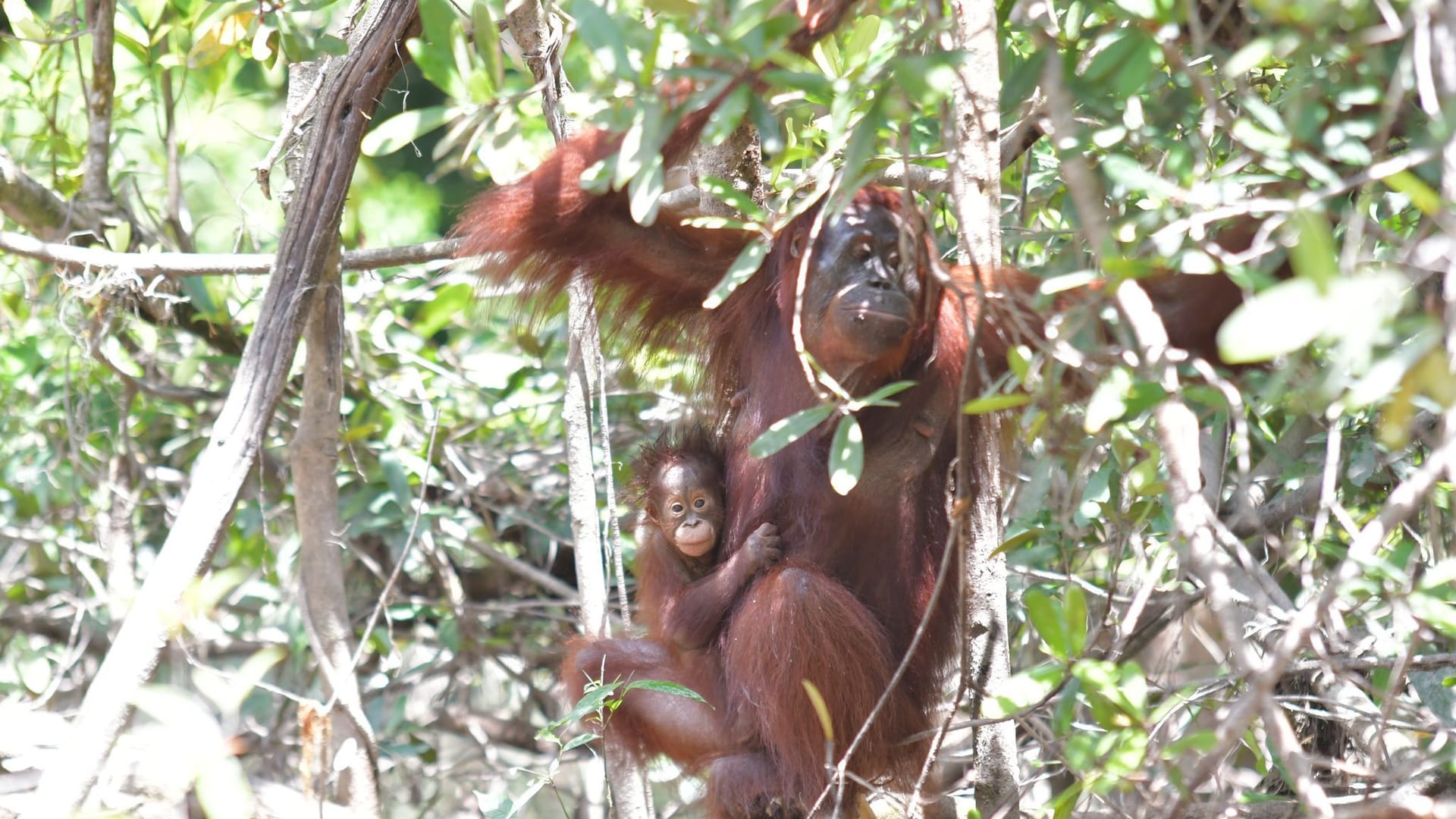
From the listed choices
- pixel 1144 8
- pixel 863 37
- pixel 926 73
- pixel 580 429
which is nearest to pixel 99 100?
pixel 580 429

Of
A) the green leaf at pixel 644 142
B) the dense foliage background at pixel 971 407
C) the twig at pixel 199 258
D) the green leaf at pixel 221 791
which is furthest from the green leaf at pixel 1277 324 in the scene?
the twig at pixel 199 258

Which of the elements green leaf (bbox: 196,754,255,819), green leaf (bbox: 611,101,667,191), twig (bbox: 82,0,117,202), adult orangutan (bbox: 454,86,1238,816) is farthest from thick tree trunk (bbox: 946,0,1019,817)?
twig (bbox: 82,0,117,202)

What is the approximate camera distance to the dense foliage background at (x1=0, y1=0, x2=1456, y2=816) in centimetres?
165

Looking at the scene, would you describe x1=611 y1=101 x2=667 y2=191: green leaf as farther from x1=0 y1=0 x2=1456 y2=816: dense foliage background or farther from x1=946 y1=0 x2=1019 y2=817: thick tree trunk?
x1=946 y1=0 x2=1019 y2=817: thick tree trunk


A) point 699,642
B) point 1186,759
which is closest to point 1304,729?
point 1186,759

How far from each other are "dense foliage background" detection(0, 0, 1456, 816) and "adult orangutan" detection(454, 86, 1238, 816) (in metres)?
0.17

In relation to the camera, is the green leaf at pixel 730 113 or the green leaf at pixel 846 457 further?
the green leaf at pixel 846 457

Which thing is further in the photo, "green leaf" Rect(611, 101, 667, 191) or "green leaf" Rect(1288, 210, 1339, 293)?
"green leaf" Rect(611, 101, 667, 191)

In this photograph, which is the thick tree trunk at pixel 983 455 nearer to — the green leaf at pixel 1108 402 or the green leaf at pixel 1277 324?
the green leaf at pixel 1108 402

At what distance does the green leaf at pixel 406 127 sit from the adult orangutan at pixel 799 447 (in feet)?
2.14

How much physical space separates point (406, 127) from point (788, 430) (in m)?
0.78

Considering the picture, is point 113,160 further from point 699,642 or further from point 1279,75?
point 1279,75

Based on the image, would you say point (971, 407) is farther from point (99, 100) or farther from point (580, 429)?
point (99, 100)

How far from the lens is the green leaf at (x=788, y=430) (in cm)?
207
